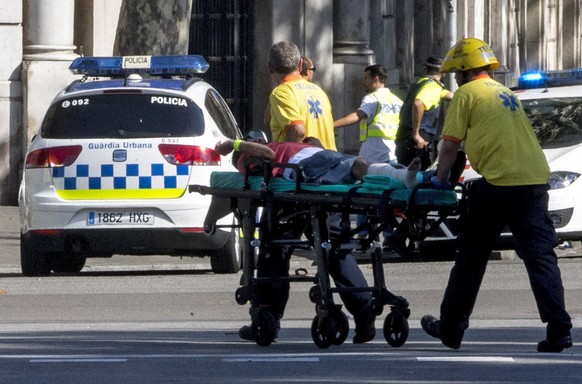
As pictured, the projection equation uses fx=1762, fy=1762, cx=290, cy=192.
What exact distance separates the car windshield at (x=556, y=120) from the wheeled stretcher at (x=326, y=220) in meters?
6.39

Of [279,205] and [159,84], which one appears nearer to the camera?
[279,205]

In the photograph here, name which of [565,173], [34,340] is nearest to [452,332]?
[34,340]

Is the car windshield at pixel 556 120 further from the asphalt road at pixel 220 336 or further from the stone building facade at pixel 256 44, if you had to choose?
the stone building facade at pixel 256 44

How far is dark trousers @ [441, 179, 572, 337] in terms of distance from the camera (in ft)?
28.6

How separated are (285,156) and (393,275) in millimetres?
4545

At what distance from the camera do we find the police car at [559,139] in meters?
14.6

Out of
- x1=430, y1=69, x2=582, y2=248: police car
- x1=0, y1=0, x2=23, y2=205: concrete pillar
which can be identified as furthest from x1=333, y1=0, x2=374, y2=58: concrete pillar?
x1=430, y1=69, x2=582, y2=248: police car

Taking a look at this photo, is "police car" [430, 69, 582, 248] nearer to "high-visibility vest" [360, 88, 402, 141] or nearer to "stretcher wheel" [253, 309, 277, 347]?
"high-visibility vest" [360, 88, 402, 141]

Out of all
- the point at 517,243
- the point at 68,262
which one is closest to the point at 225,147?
the point at 517,243

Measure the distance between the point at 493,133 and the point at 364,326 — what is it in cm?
125

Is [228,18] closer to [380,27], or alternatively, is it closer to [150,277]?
[380,27]

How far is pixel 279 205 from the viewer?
30.0 ft

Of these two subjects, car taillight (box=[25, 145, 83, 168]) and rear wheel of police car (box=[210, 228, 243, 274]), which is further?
rear wheel of police car (box=[210, 228, 243, 274])

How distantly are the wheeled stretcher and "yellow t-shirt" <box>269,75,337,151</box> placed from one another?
3.31 feet
